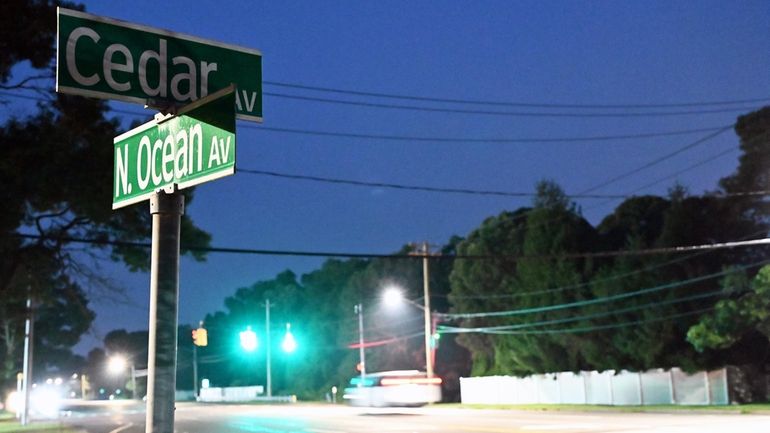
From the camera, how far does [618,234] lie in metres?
50.0

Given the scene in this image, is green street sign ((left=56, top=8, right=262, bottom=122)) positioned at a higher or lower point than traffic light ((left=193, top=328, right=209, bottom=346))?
higher

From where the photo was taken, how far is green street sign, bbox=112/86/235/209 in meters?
4.37

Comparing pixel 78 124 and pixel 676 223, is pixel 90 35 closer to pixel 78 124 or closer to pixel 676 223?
pixel 78 124

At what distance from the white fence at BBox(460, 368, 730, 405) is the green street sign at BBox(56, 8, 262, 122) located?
3882 cm

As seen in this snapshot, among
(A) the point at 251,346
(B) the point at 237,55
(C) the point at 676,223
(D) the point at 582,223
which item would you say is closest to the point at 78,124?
(B) the point at 237,55

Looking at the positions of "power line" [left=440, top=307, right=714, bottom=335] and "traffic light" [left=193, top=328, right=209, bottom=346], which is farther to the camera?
"power line" [left=440, top=307, right=714, bottom=335]

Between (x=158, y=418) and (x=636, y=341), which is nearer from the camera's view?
(x=158, y=418)

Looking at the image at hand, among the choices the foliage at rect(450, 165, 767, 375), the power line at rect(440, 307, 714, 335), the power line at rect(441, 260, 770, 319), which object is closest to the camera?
the power line at rect(441, 260, 770, 319)

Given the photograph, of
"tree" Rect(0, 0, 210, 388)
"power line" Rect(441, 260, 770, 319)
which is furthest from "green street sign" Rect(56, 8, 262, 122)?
"power line" Rect(441, 260, 770, 319)

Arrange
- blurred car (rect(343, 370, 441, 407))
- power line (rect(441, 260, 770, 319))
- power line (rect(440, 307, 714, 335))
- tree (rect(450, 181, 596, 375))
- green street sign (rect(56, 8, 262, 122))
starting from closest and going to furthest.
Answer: green street sign (rect(56, 8, 262, 122)) < power line (rect(441, 260, 770, 319)) < power line (rect(440, 307, 714, 335)) < blurred car (rect(343, 370, 441, 407)) < tree (rect(450, 181, 596, 375))

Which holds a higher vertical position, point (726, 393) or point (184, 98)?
point (184, 98)

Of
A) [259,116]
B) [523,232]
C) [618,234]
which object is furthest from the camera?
[523,232]

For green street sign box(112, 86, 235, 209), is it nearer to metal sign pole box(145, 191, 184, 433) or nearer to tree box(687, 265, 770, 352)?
metal sign pole box(145, 191, 184, 433)

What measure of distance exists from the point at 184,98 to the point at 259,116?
496mm
